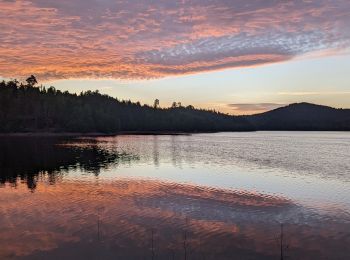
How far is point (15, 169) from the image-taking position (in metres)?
66.5

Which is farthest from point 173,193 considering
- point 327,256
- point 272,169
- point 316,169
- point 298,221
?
point 316,169

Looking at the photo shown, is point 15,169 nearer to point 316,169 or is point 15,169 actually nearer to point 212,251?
point 212,251

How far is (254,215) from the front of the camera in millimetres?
35344

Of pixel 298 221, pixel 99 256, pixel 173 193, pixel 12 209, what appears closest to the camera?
pixel 99 256

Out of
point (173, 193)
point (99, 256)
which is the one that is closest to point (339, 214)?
point (173, 193)

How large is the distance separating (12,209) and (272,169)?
168ft

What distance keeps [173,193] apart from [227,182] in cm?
1319

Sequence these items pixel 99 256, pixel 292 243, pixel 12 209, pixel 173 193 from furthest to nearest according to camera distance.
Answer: pixel 173 193 < pixel 12 209 < pixel 292 243 < pixel 99 256

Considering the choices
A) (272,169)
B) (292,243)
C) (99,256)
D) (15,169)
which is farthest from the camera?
(272,169)

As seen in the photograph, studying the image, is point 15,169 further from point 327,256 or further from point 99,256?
point 327,256

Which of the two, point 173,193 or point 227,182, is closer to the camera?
point 173,193

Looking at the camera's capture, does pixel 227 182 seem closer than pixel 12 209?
No

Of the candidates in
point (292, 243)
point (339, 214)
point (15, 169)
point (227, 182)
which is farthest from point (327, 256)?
point (15, 169)

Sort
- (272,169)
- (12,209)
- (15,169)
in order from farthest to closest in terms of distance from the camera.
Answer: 1. (272,169)
2. (15,169)
3. (12,209)
